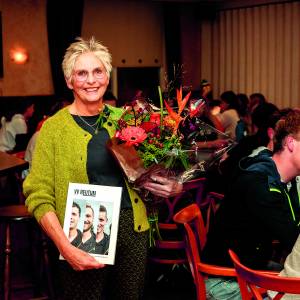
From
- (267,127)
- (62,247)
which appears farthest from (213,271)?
(267,127)

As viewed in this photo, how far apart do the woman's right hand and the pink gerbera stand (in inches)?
16.6

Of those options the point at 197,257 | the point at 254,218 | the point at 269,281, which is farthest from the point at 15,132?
the point at 269,281

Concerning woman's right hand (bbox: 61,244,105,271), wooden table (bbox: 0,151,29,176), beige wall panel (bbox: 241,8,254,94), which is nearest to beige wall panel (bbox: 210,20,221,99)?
beige wall panel (bbox: 241,8,254,94)

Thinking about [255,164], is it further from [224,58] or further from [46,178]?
[224,58]

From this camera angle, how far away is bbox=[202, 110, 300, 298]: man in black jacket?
7.40 feet

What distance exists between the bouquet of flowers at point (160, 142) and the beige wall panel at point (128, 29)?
27.4ft

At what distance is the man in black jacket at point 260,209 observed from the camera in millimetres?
2256

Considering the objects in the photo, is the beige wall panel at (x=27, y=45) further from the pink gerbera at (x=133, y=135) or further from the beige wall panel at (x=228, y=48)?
the pink gerbera at (x=133, y=135)

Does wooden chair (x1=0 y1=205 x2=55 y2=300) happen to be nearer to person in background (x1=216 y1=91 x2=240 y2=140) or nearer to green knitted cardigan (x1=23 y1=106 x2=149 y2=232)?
green knitted cardigan (x1=23 y1=106 x2=149 y2=232)

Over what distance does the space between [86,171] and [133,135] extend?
249mm

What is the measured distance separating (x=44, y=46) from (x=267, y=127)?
6.85m

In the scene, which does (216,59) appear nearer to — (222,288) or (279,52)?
(279,52)

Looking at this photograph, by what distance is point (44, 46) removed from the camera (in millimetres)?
9867

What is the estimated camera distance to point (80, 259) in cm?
197
